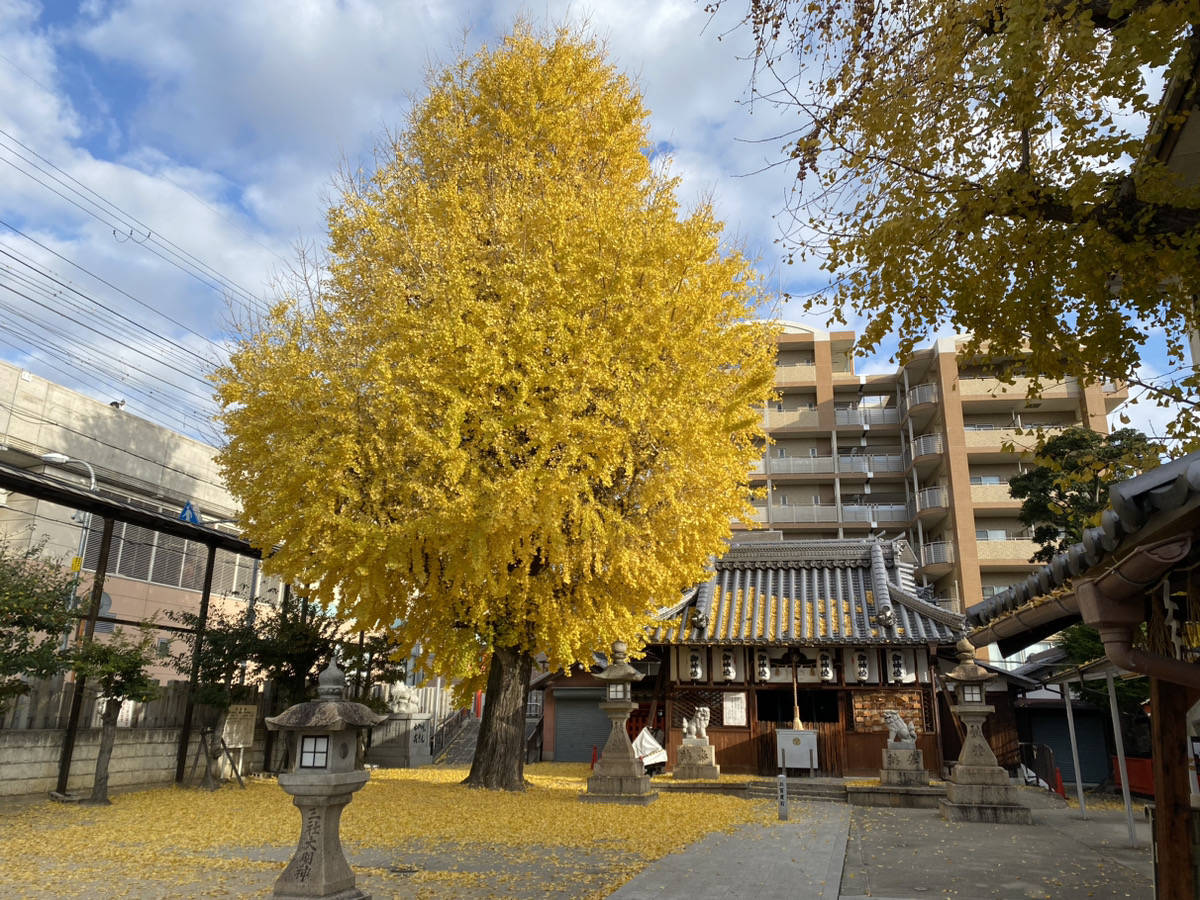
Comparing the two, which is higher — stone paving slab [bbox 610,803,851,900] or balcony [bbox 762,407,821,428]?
balcony [bbox 762,407,821,428]

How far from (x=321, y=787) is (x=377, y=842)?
4000mm

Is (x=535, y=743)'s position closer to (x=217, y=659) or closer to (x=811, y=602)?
(x=811, y=602)

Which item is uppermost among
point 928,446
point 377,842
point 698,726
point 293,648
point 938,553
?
point 928,446

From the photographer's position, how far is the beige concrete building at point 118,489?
16.7 m

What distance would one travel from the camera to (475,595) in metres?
12.5

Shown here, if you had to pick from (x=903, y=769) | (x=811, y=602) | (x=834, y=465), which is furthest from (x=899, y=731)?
(x=834, y=465)

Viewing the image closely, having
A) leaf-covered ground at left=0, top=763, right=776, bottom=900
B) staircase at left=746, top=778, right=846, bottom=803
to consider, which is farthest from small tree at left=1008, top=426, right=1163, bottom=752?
leaf-covered ground at left=0, top=763, right=776, bottom=900

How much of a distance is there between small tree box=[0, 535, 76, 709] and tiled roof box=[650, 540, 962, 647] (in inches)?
477

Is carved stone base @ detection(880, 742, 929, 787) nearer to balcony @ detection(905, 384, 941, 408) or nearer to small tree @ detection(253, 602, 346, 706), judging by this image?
Result: small tree @ detection(253, 602, 346, 706)

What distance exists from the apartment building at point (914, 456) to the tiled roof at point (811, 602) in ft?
42.5

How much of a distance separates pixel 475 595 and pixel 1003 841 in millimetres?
8412

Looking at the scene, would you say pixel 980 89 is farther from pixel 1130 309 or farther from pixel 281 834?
pixel 281 834

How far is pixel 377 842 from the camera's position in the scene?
31.1 ft

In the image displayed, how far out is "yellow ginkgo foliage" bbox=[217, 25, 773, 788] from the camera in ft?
36.8
